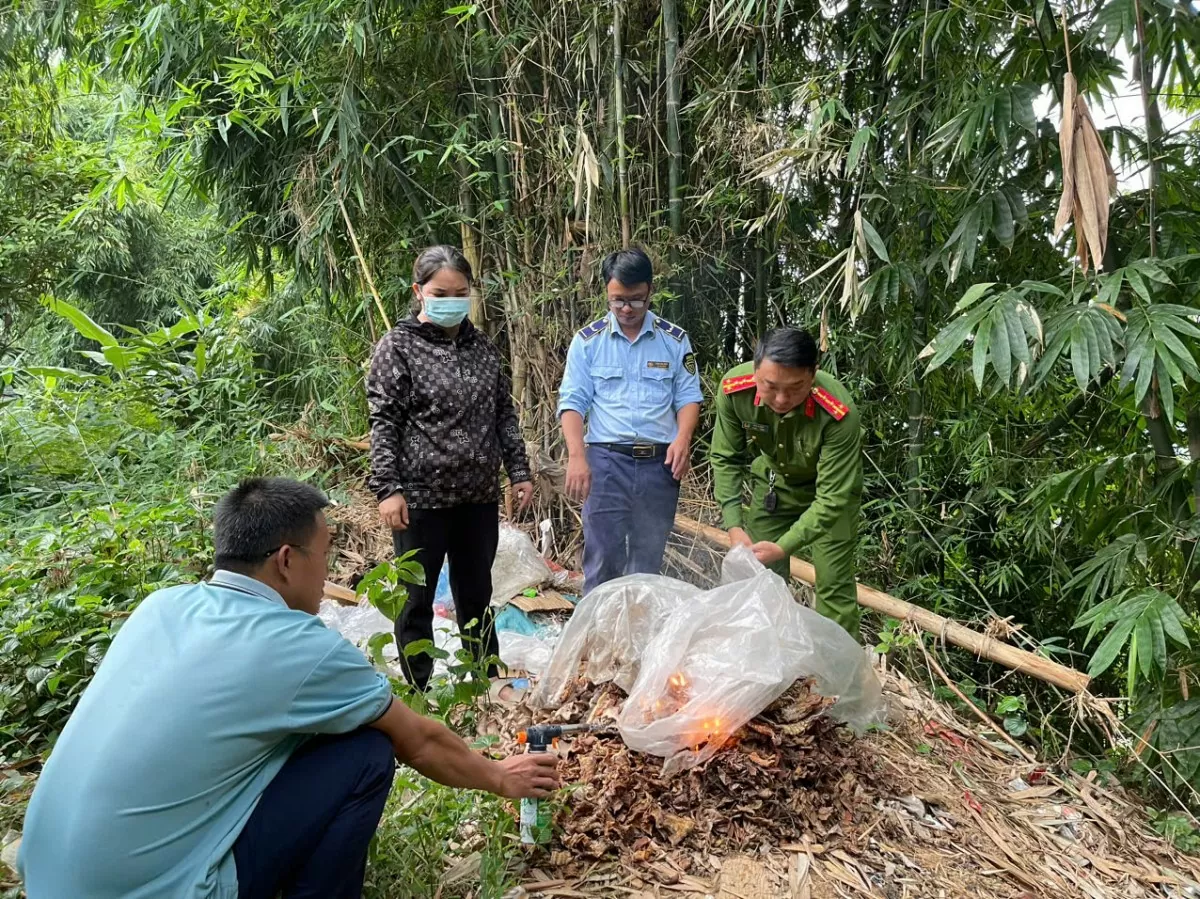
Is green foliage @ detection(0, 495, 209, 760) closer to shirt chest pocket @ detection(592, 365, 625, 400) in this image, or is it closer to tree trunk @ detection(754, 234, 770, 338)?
shirt chest pocket @ detection(592, 365, 625, 400)

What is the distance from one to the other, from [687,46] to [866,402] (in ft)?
6.10

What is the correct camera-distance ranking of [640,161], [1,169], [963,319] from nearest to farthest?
[963,319] → [640,161] → [1,169]

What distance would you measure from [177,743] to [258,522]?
0.39 m

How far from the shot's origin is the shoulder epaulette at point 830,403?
8.98 ft

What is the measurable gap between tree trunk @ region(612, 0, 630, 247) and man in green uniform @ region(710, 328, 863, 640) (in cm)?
141

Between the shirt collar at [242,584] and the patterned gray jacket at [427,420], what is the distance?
103 centimetres

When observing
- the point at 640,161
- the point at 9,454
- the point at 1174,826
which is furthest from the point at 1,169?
the point at 1174,826

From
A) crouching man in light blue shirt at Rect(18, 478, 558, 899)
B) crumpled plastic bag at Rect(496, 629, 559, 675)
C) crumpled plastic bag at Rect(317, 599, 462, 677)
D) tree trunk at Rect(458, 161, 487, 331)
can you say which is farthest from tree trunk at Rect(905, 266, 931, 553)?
crouching man in light blue shirt at Rect(18, 478, 558, 899)

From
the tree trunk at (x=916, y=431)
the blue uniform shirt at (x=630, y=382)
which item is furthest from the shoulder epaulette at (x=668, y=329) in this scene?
the tree trunk at (x=916, y=431)

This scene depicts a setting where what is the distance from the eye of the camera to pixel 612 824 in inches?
79.2

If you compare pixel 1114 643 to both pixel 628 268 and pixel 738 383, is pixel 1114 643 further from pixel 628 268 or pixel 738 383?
pixel 628 268

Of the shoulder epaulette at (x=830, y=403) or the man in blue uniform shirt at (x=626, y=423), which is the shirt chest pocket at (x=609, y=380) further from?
the shoulder epaulette at (x=830, y=403)

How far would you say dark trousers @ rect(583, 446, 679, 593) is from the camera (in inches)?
123

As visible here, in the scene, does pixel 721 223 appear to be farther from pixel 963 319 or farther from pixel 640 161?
pixel 963 319
